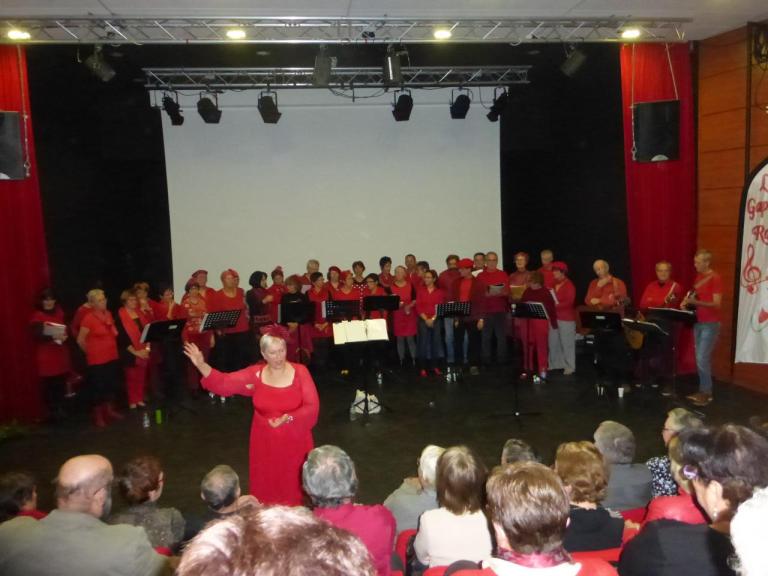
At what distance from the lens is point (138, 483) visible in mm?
3330

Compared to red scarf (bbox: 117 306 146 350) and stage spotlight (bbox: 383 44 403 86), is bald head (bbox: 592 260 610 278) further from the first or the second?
red scarf (bbox: 117 306 146 350)

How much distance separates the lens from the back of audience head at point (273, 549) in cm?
93

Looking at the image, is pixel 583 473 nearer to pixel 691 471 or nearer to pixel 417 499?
pixel 417 499

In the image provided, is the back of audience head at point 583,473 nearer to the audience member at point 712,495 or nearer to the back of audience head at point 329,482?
the audience member at point 712,495

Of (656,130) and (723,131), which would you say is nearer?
(656,130)

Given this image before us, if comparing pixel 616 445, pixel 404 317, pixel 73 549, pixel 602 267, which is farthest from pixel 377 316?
pixel 73 549

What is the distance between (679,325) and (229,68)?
271 inches

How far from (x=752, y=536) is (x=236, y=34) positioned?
674 cm

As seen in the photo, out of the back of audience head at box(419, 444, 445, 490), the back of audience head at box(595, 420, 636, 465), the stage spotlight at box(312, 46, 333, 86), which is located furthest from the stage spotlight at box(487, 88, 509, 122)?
the back of audience head at box(419, 444, 445, 490)

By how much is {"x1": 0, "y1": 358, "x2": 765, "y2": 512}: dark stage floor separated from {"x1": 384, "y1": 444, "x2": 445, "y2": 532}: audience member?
198 cm

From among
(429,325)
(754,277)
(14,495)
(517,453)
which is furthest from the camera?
(429,325)

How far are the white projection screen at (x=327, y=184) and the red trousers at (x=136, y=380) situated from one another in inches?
103

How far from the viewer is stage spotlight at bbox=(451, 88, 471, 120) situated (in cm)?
1055

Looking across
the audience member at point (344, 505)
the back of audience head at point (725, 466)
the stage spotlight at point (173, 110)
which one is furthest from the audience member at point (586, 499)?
the stage spotlight at point (173, 110)
